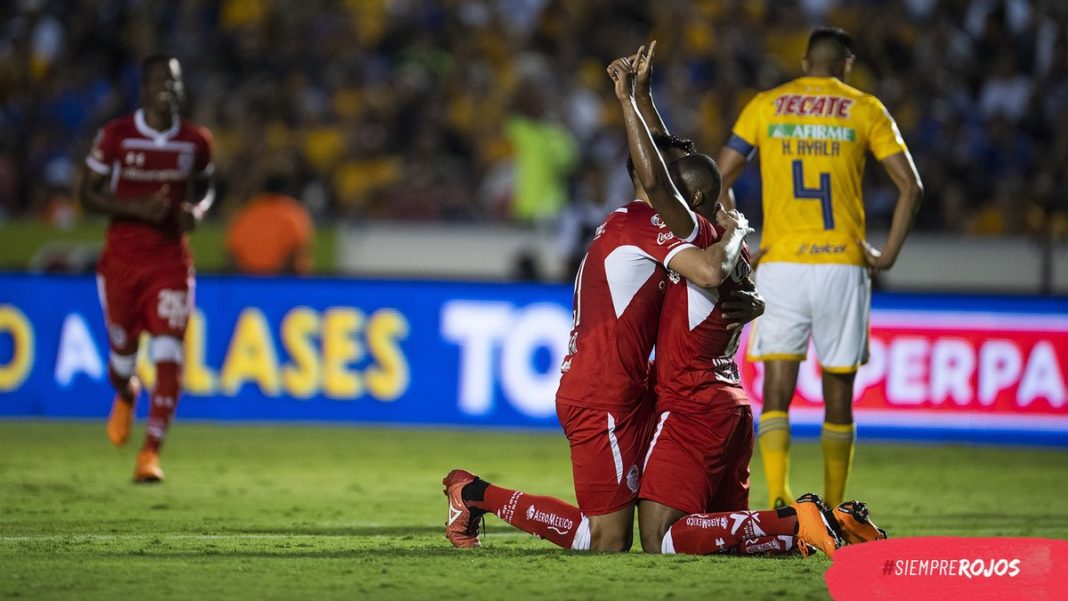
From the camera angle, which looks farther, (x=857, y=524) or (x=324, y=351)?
(x=324, y=351)

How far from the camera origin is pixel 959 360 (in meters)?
12.6

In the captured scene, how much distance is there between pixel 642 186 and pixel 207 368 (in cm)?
727

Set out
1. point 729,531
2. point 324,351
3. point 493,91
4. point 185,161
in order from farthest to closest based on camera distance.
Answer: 1. point 493,91
2. point 324,351
3. point 185,161
4. point 729,531

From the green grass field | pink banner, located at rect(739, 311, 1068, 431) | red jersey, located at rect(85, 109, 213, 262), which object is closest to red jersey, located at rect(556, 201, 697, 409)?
the green grass field

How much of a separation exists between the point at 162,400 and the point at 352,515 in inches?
82.9

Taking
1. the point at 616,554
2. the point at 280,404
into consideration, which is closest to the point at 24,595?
the point at 616,554

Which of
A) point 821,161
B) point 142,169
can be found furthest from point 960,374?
point 142,169

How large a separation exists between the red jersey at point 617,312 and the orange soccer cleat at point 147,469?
3.61 metres

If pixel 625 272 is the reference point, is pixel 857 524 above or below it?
below

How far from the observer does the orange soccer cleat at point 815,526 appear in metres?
6.29

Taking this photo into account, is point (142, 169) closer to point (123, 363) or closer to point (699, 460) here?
point (123, 363)

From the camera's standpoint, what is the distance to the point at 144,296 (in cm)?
986

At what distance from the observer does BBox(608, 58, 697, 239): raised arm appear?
6.35m

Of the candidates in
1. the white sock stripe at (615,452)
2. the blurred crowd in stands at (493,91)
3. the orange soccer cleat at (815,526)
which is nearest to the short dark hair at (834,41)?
the white sock stripe at (615,452)
